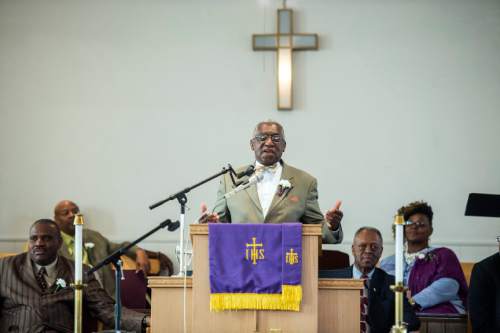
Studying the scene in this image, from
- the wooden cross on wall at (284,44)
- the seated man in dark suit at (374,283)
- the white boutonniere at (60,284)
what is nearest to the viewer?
the seated man in dark suit at (374,283)

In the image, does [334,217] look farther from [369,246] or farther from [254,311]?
[369,246]

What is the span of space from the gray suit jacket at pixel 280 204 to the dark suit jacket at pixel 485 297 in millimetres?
1569

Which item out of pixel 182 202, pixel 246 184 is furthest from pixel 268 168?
pixel 182 202

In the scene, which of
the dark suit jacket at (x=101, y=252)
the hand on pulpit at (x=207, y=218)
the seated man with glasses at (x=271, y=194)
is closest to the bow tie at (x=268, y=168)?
the seated man with glasses at (x=271, y=194)

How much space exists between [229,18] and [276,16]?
489 mm

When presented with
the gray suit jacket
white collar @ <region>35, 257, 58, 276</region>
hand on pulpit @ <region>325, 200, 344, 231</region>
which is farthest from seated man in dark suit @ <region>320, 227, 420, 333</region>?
white collar @ <region>35, 257, 58, 276</region>

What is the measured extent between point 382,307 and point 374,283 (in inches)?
9.4

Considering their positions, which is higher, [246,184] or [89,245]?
[246,184]

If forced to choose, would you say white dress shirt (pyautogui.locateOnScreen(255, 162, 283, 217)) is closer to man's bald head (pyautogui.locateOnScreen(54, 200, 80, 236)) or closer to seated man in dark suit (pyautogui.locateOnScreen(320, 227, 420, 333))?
seated man in dark suit (pyautogui.locateOnScreen(320, 227, 420, 333))

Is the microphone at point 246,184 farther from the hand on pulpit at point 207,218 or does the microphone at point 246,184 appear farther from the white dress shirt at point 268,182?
the hand on pulpit at point 207,218

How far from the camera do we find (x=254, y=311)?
4891 millimetres

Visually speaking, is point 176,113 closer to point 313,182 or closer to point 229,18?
point 229,18

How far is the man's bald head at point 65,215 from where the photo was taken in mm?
8570

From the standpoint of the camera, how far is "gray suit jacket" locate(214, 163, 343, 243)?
563cm
